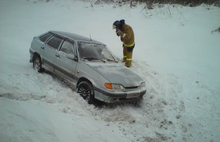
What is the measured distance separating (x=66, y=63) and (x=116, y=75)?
160 centimetres

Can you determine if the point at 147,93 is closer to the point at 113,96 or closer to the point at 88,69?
the point at 113,96

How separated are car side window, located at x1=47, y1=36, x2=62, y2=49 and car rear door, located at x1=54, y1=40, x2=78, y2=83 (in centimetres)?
28

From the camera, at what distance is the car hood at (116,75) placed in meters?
3.66

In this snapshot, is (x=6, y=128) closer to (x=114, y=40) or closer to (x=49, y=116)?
(x=49, y=116)

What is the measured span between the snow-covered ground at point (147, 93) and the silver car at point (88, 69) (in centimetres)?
35

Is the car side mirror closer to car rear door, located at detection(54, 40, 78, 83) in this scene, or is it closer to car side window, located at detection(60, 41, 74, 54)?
car rear door, located at detection(54, 40, 78, 83)

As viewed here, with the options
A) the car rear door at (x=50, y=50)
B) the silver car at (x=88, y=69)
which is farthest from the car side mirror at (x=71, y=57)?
the car rear door at (x=50, y=50)

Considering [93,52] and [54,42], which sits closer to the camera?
[93,52]

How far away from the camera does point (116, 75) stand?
3.85m

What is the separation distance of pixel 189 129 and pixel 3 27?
51.6 ft

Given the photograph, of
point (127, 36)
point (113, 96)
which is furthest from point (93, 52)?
point (127, 36)

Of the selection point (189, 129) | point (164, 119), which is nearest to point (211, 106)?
point (189, 129)

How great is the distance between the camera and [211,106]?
185 inches

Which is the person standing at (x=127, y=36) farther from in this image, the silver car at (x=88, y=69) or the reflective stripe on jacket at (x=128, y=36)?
the silver car at (x=88, y=69)
